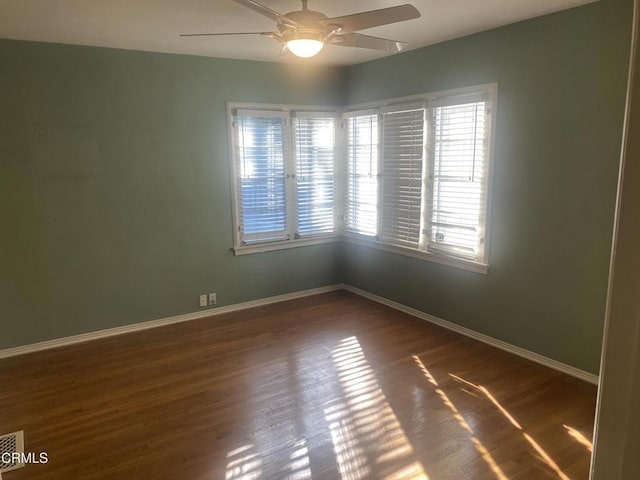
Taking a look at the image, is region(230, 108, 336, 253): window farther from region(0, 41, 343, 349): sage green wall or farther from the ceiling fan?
the ceiling fan

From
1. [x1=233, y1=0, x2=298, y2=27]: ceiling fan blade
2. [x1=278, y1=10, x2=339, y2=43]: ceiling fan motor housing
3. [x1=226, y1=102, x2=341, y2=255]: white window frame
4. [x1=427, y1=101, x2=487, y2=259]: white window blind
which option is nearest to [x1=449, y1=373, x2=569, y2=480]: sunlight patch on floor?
[x1=427, y1=101, x2=487, y2=259]: white window blind

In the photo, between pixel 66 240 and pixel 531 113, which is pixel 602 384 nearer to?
pixel 531 113

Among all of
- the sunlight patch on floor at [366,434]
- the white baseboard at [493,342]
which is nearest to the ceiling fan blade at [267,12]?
the sunlight patch on floor at [366,434]

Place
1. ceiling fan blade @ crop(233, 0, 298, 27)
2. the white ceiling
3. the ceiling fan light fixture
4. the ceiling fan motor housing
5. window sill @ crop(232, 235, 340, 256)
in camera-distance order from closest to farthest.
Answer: ceiling fan blade @ crop(233, 0, 298, 27), the ceiling fan motor housing, the ceiling fan light fixture, the white ceiling, window sill @ crop(232, 235, 340, 256)

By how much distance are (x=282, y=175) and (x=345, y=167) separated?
0.84 m

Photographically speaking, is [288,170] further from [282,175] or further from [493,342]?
[493,342]

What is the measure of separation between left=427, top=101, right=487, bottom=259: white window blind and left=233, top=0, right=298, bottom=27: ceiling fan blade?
2.00 meters

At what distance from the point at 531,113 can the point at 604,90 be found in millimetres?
512

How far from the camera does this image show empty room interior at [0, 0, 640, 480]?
8.68 ft

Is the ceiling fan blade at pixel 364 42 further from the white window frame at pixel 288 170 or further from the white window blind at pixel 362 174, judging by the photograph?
the white window frame at pixel 288 170

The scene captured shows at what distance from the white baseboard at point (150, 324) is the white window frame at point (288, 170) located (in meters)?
0.60

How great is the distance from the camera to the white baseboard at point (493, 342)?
10.7 ft

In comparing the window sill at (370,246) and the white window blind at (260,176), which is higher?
the white window blind at (260,176)

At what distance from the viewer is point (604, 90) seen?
2896mm
